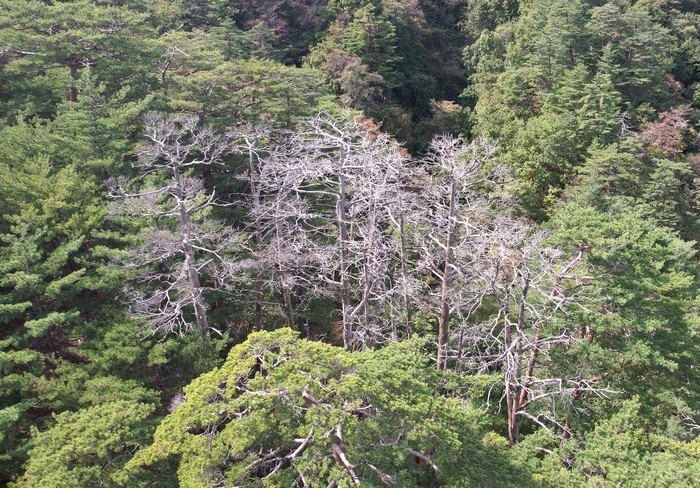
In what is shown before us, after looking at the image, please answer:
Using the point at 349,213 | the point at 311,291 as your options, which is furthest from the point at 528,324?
the point at 311,291

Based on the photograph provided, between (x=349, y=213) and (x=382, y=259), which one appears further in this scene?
(x=349, y=213)

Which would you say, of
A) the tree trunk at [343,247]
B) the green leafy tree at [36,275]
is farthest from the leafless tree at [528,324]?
the green leafy tree at [36,275]

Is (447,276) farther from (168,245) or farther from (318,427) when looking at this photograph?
(168,245)

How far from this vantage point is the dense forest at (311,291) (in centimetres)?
788

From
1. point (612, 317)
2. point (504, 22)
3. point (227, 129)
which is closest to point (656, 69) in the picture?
point (504, 22)

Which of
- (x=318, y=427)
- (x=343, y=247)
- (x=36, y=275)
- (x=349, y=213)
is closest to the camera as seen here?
(x=318, y=427)

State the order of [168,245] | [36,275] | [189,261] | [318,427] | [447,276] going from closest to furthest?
1. [318,427]
2. [36,275]
3. [447,276]
4. [168,245]
5. [189,261]

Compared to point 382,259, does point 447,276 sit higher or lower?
higher

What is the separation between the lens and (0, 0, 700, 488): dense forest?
7.88 m

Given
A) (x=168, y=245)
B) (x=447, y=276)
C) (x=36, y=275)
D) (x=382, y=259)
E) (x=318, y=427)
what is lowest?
(x=318, y=427)

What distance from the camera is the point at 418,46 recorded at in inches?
1276

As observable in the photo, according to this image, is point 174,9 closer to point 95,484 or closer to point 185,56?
point 185,56

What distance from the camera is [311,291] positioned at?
13594mm

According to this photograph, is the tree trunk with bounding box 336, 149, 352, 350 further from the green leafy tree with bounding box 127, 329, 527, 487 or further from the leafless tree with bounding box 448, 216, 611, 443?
the green leafy tree with bounding box 127, 329, 527, 487
